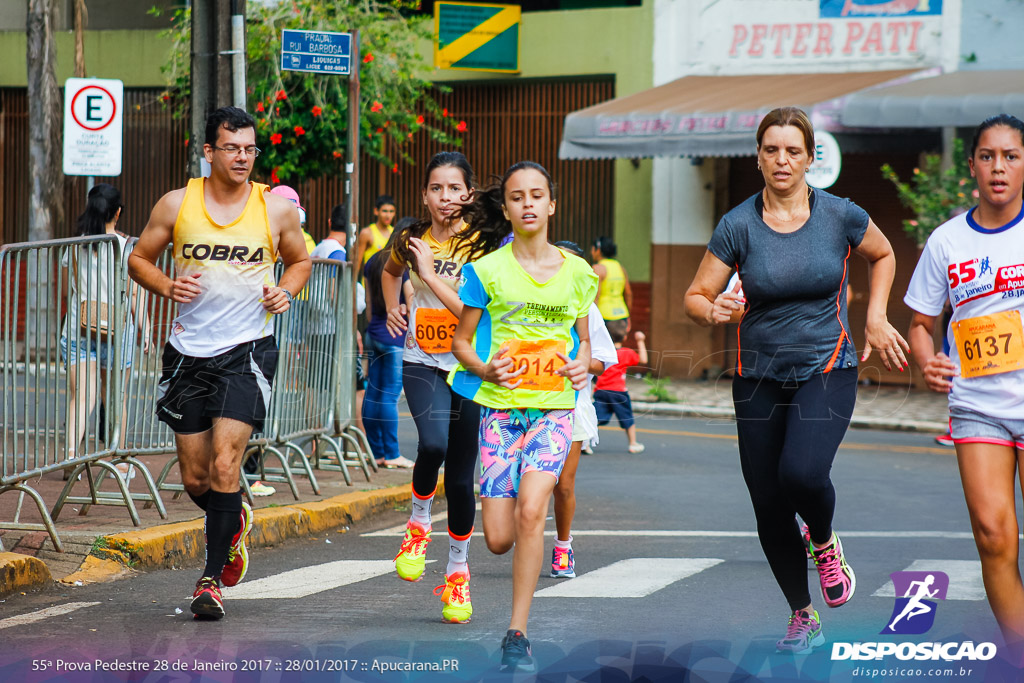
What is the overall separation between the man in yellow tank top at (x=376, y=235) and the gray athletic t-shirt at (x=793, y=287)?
8.43 metres

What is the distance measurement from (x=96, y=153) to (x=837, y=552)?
34.8 feet

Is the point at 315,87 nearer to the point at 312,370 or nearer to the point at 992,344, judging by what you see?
the point at 312,370

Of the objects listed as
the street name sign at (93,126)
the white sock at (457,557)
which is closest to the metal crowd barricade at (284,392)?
the white sock at (457,557)

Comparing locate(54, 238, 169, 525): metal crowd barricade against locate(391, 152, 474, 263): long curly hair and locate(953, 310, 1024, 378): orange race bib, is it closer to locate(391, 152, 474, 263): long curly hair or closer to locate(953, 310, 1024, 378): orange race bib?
locate(391, 152, 474, 263): long curly hair

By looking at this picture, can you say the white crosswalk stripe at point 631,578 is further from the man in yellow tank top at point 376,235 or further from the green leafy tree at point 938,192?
the green leafy tree at point 938,192

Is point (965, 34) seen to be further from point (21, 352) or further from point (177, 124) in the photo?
point (21, 352)

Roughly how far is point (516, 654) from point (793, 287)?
5.30 feet

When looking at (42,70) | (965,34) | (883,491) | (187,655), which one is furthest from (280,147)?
(187,655)

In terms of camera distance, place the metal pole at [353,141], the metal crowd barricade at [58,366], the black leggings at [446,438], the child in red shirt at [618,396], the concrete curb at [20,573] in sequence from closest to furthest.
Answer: the black leggings at [446,438]
the concrete curb at [20,573]
the metal crowd barricade at [58,366]
the metal pole at [353,141]
the child in red shirt at [618,396]

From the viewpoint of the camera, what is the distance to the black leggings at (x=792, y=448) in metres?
5.38

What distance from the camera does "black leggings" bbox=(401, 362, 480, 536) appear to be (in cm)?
656

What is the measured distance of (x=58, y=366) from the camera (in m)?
8.06

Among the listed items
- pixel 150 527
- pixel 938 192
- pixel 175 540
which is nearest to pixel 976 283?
pixel 175 540

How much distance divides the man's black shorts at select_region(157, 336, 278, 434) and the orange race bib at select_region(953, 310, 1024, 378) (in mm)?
2974
